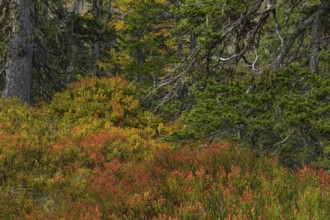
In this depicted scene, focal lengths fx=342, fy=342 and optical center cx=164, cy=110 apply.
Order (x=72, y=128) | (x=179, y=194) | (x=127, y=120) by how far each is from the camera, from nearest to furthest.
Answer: (x=179, y=194)
(x=72, y=128)
(x=127, y=120)

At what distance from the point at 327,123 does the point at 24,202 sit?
4780mm

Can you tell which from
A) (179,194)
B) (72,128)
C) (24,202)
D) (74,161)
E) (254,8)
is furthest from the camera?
(72,128)

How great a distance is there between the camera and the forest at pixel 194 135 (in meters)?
4.54

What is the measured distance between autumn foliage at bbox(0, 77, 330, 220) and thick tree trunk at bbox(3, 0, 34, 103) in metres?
0.82

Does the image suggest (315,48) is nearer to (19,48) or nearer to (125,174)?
(125,174)

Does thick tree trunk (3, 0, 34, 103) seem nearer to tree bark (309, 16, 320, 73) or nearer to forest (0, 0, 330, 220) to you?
forest (0, 0, 330, 220)

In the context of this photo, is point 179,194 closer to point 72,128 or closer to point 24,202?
point 24,202

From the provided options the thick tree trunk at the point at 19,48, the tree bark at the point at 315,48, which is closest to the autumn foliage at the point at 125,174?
the thick tree trunk at the point at 19,48

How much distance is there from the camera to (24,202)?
18.0 feet

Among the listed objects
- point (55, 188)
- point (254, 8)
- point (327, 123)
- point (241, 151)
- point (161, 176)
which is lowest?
point (55, 188)

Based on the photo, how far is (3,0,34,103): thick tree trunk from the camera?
1039cm

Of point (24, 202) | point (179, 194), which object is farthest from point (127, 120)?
point (179, 194)

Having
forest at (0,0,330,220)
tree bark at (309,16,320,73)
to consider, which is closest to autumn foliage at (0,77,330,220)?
forest at (0,0,330,220)

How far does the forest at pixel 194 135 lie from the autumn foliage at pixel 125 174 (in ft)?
0.09
